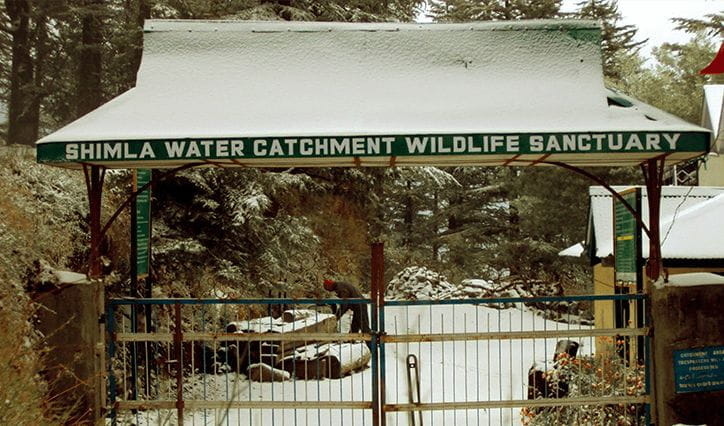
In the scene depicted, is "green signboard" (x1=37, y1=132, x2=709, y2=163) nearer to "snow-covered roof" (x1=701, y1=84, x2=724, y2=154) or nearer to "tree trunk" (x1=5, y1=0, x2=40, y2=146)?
"snow-covered roof" (x1=701, y1=84, x2=724, y2=154)

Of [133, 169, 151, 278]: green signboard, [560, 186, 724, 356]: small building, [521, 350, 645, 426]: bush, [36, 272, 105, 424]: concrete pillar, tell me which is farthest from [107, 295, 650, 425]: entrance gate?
[560, 186, 724, 356]: small building

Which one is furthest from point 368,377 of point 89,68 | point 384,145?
point 89,68

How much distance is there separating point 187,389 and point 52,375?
470 cm

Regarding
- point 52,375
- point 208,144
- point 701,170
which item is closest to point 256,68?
point 208,144

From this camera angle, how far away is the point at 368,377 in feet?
42.2

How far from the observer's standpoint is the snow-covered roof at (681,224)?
13227 millimetres

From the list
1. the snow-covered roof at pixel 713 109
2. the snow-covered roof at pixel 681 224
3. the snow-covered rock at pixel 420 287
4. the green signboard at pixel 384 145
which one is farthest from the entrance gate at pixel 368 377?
the snow-covered roof at pixel 713 109

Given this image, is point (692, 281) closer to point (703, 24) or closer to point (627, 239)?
point (627, 239)

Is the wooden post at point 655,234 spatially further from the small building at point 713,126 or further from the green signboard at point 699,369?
the small building at point 713,126

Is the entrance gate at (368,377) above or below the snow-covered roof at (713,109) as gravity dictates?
below

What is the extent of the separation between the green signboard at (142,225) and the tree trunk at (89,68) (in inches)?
872

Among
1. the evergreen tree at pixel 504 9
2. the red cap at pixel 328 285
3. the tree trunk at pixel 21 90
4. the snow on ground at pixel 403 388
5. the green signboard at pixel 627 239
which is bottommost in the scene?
the snow on ground at pixel 403 388

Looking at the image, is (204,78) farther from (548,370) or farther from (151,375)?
(548,370)

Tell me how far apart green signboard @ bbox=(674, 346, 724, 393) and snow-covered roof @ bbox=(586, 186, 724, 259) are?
4.11 meters
